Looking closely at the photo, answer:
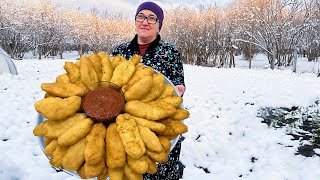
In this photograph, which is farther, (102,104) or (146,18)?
(146,18)

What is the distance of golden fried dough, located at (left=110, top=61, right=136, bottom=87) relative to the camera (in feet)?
3.82

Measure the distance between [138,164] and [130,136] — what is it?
3.7 inches

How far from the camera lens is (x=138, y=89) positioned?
3.67 ft

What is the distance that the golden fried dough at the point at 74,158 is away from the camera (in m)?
1.00

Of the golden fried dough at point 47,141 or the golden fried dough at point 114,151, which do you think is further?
the golden fried dough at point 47,141

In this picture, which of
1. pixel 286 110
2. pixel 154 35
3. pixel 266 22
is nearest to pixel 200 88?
pixel 286 110

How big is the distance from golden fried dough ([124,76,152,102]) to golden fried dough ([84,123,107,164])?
15 cm

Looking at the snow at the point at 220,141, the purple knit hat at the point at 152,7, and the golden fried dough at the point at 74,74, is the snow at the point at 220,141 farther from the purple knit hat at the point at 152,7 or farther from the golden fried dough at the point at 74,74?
the golden fried dough at the point at 74,74

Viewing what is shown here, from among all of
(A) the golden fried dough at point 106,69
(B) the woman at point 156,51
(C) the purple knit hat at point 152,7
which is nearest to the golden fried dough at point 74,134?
(A) the golden fried dough at point 106,69

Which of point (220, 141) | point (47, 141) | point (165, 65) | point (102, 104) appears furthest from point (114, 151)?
point (220, 141)

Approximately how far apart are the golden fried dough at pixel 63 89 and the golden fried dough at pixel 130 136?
19cm

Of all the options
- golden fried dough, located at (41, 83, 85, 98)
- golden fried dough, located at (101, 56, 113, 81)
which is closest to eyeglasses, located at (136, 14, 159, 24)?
golden fried dough, located at (101, 56, 113, 81)

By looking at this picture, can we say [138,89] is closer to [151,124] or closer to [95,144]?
[151,124]

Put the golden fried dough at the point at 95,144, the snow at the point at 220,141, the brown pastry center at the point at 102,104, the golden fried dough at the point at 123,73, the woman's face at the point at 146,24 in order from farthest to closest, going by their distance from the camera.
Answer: the snow at the point at 220,141
the woman's face at the point at 146,24
the golden fried dough at the point at 123,73
the brown pastry center at the point at 102,104
the golden fried dough at the point at 95,144
